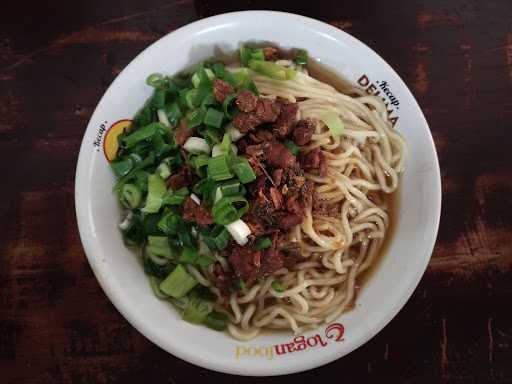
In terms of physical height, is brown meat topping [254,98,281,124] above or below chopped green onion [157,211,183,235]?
above

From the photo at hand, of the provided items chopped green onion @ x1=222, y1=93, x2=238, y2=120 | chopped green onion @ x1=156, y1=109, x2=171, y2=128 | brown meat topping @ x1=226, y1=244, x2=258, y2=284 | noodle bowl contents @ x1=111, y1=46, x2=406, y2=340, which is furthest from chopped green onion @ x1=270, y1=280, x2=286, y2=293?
chopped green onion @ x1=156, y1=109, x2=171, y2=128

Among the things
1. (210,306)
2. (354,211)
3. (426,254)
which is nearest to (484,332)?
(426,254)

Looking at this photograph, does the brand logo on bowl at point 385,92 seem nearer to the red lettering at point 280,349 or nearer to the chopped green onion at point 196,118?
the chopped green onion at point 196,118

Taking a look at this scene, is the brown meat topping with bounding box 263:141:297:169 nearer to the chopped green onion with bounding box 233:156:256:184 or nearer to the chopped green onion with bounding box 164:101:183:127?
the chopped green onion with bounding box 233:156:256:184

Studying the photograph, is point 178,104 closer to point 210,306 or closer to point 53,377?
point 210,306

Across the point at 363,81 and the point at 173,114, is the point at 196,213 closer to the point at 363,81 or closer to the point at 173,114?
the point at 173,114
